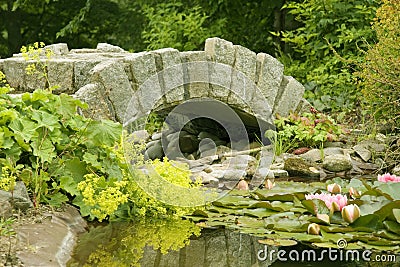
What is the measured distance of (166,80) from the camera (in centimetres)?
715

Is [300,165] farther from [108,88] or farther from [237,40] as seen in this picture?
[237,40]

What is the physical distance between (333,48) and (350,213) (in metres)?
5.85

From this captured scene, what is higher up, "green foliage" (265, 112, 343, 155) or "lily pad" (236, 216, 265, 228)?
"lily pad" (236, 216, 265, 228)

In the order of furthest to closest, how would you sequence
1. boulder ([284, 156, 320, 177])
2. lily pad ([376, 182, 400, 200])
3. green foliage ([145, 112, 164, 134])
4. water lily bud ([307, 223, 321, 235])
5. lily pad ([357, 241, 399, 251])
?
green foliage ([145, 112, 164, 134]) < boulder ([284, 156, 320, 177]) < lily pad ([376, 182, 400, 200]) < water lily bud ([307, 223, 321, 235]) < lily pad ([357, 241, 399, 251])

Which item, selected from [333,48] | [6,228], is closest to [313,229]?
[6,228]

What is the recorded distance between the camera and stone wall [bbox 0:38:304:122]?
666cm

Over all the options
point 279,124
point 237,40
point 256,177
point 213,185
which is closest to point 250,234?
point 213,185

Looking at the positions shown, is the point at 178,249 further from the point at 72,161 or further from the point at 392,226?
the point at 392,226

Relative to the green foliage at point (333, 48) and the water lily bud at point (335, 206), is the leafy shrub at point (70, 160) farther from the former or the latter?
the green foliage at point (333, 48)

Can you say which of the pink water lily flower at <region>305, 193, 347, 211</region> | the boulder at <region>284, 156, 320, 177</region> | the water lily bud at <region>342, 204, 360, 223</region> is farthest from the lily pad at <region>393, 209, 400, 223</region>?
the boulder at <region>284, 156, 320, 177</region>

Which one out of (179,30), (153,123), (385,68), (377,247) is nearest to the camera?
(377,247)

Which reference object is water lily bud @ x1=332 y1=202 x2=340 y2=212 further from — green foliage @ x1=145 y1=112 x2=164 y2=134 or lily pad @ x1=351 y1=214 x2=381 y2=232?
green foliage @ x1=145 y1=112 x2=164 y2=134

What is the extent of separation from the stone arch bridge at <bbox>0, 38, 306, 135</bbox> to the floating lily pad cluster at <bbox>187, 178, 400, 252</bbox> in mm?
1693

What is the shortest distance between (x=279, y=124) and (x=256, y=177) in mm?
1351
